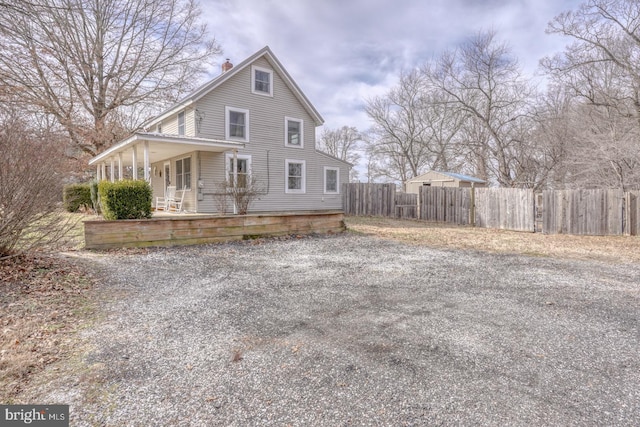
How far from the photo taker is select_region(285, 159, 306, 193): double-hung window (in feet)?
49.8

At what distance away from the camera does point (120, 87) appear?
18.0 meters

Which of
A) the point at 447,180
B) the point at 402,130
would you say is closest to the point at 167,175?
the point at 447,180

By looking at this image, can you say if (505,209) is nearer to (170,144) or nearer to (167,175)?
(170,144)

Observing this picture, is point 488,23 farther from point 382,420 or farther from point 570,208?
point 382,420

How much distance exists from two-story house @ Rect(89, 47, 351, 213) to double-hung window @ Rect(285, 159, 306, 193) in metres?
0.05

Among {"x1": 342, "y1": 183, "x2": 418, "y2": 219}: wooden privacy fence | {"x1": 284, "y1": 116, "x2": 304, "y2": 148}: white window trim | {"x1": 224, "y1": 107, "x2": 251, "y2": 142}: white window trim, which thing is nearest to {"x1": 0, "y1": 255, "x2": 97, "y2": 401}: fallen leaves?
{"x1": 224, "y1": 107, "x2": 251, "y2": 142}: white window trim

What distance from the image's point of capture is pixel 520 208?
1177 cm

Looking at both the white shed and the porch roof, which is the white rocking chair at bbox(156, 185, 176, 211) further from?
the white shed

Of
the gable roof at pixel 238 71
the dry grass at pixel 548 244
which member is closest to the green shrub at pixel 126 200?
the gable roof at pixel 238 71

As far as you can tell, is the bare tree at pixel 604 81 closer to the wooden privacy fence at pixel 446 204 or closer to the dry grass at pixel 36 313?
the wooden privacy fence at pixel 446 204

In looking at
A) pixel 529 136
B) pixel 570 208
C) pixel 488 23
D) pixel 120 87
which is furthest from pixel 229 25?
pixel 529 136

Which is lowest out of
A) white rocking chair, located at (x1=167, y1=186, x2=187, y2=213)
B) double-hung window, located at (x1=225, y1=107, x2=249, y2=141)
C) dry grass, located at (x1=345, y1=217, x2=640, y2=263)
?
dry grass, located at (x1=345, y1=217, x2=640, y2=263)

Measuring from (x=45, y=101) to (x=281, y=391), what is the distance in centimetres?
2021

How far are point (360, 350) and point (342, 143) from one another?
3925 centimetres
